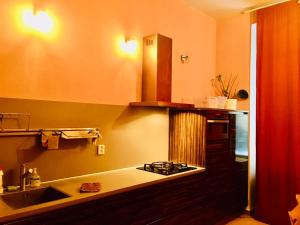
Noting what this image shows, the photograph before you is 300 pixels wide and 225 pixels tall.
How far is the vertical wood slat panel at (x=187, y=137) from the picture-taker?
2.86 m

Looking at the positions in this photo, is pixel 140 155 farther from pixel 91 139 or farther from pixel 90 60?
pixel 90 60

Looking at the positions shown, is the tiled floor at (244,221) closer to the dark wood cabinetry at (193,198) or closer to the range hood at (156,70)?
the dark wood cabinetry at (193,198)

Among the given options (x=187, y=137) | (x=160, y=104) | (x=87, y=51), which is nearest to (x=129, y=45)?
(x=87, y=51)

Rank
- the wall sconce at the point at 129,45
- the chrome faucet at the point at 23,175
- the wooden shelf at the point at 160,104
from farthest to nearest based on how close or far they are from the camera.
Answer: the wall sconce at the point at 129,45 → the wooden shelf at the point at 160,104 → the chrome faucet at the point at 23,175

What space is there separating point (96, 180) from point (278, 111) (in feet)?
8.18

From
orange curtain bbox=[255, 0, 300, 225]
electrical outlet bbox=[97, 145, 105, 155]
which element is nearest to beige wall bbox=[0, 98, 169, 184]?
electrical outlet bbox=[97, 145, 105, 155]

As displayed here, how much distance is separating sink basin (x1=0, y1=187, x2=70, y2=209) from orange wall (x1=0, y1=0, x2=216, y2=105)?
737 mm

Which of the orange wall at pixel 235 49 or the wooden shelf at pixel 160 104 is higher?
the orange wall at pixel 235 49

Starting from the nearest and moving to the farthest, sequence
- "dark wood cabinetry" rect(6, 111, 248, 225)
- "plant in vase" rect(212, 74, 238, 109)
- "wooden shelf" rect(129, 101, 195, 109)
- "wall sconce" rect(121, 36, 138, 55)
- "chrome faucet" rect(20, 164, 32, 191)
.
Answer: "dark wood cabinetry" rect(6, 111, 248, 225) < "chrome faucet" rect(20, 164, 32, 191) < "wooden shelf" rect(129, 101, 195, 109) < "wall sconce" rect(121, 36, 138, 55) < "plant in vase" rect(212, 74, 238, 109)

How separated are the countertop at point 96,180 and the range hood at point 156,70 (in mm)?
732

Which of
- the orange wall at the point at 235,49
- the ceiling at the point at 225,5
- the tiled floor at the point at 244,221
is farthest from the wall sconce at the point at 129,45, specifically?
the tiled floor at the point at 244,221

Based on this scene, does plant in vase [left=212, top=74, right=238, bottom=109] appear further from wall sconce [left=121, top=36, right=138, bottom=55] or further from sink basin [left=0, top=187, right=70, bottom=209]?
sink basin [left=0, top=187, right=70, bottom=209]

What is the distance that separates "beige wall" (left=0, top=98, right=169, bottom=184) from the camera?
190 cm

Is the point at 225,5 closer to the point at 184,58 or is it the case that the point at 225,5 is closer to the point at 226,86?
the point at 184,58
